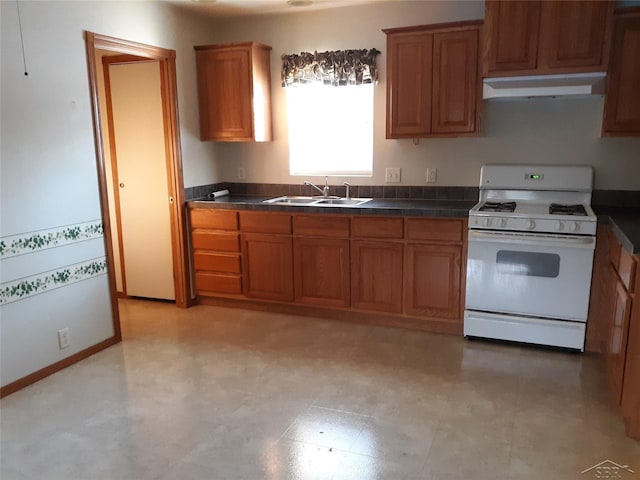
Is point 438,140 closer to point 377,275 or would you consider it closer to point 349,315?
point 377,275

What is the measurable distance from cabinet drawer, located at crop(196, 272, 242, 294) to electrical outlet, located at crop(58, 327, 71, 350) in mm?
1300

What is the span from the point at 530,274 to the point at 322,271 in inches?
58.3

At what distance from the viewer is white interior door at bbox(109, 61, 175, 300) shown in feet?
13.8

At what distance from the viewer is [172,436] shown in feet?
8.11

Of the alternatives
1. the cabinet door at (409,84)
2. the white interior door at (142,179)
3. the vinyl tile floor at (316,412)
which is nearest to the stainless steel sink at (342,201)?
the cabinet door at (409,84)

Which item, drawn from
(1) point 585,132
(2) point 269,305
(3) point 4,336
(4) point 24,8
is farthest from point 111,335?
(1) point 585,132

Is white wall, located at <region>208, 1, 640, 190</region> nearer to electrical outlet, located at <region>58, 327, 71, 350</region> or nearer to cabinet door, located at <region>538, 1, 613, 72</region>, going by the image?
cabinet door, located at <region>538, 1, 613, 72</region>

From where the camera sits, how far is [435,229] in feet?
11.6

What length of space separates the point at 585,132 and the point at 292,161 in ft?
7.54

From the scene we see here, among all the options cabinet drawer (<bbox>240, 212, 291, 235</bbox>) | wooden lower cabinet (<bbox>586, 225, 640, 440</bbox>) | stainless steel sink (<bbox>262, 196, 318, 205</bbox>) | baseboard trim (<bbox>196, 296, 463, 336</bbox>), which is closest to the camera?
wooden lower cabinet (<bbox>586, 225, 640, 440</bbox>)

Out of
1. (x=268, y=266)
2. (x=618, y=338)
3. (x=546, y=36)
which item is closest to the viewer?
(x=618, y=338)

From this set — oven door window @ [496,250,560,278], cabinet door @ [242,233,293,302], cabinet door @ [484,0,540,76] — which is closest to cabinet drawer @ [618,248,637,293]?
oven door window @ [496,250,560,278]

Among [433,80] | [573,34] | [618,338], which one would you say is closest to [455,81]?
[433,80]

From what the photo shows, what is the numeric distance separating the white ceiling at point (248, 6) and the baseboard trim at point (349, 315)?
233 centimetres
